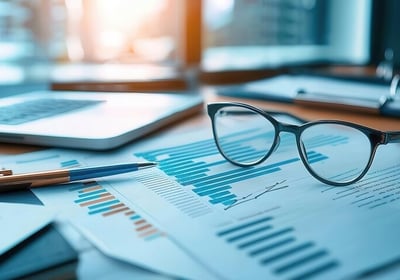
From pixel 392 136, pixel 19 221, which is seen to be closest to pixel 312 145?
pixel 392 136

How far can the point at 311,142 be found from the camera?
0.58m

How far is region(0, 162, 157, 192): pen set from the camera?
45cm

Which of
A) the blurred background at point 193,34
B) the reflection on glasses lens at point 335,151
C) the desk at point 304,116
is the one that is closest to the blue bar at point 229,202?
the reflection on glasses lens at point 335,151

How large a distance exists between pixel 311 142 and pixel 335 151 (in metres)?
0.03

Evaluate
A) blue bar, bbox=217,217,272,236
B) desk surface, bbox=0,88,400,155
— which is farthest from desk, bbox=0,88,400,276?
blue bar, bbox=217,217,272,236

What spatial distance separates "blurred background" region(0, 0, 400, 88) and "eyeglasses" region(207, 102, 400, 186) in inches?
19.0

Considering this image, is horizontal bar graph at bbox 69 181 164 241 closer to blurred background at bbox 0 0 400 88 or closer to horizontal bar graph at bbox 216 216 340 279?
horizontal bar graph at bbox 216 216 340 279

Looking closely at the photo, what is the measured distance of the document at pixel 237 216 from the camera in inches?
12.7

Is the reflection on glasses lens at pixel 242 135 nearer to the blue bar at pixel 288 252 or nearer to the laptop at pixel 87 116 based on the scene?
the laptop at pixel 87 116

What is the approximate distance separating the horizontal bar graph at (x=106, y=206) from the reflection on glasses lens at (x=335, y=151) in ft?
0.61

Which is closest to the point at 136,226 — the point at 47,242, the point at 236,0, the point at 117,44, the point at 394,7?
the point at 47,242

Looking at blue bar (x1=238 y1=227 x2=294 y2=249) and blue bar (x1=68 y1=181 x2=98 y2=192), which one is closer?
blue bar (x1=238 y1=227 x2=294 y2=249)

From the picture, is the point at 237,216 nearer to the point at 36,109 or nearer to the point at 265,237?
the point at 265,237

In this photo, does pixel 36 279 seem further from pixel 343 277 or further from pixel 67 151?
pixel 67 151
